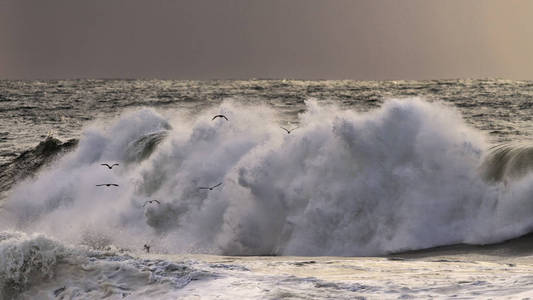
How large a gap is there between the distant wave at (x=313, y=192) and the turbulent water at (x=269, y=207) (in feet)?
0.10

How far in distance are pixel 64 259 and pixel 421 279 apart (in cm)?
423

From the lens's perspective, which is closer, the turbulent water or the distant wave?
the turbulent water

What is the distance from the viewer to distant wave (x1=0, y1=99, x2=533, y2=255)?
12086mm

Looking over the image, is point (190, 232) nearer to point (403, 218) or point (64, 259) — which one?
point (403, 218)

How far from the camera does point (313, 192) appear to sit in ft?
44.9

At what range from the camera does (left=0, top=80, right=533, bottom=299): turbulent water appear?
25.4ft

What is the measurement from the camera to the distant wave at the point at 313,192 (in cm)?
1209

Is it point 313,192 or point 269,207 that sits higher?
point 313,192

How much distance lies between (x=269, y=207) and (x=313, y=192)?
3.16 feet

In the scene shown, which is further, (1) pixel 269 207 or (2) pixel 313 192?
(1) pixel 269 207

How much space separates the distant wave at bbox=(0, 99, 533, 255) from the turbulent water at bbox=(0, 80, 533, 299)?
3 cm

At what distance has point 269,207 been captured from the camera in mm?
13891

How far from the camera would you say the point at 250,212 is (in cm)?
1381

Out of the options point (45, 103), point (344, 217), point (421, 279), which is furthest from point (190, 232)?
point (45, 103)
